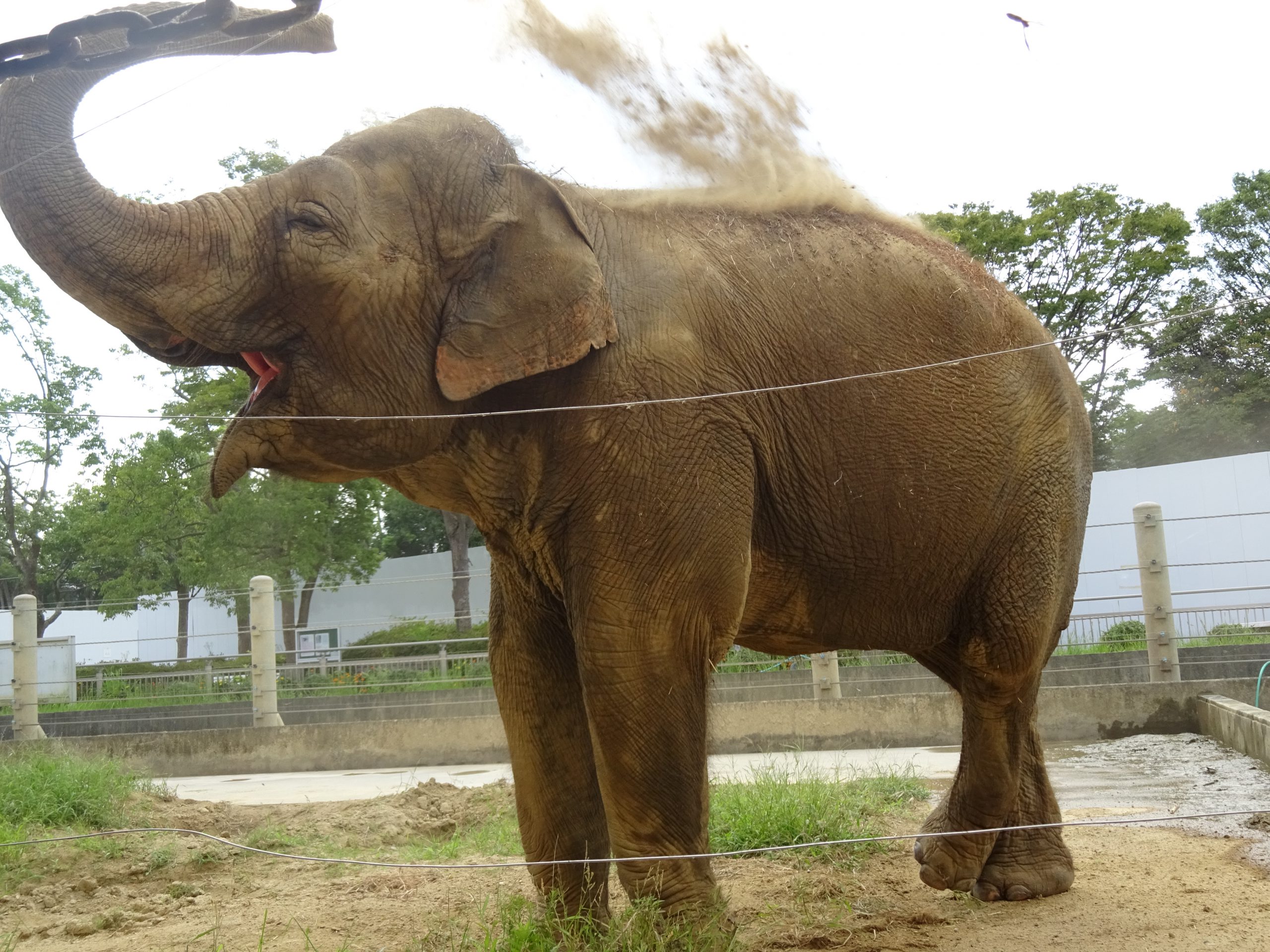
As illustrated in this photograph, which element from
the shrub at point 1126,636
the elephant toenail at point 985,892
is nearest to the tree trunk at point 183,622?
the elephant toenail at point 985,892

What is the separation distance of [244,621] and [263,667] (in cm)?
61

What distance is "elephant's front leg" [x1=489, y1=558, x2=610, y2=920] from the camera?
356 centimetres

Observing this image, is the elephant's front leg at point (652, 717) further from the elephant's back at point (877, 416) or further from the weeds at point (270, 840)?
the weeds at point (270, 840)

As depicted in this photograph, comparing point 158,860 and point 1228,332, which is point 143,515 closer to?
point 158,860

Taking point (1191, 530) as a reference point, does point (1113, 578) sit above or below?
below

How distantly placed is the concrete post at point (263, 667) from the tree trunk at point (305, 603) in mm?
3413

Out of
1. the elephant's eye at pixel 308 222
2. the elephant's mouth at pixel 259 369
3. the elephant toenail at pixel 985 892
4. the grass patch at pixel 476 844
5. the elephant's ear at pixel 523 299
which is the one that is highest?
the elephant's eye at pixel 308 222

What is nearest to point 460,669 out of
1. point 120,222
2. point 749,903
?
point 749,903

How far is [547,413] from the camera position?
3.15 meters

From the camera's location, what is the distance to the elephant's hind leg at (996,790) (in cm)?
402

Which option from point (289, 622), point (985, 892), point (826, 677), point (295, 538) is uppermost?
point (295, 538)

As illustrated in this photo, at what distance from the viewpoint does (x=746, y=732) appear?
952 cm

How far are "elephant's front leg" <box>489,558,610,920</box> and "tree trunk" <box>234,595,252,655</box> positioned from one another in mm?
7277

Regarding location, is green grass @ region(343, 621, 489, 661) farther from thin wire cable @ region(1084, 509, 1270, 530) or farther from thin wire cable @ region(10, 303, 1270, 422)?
thin wire cable @ region(10, 303, 1270, 422)
